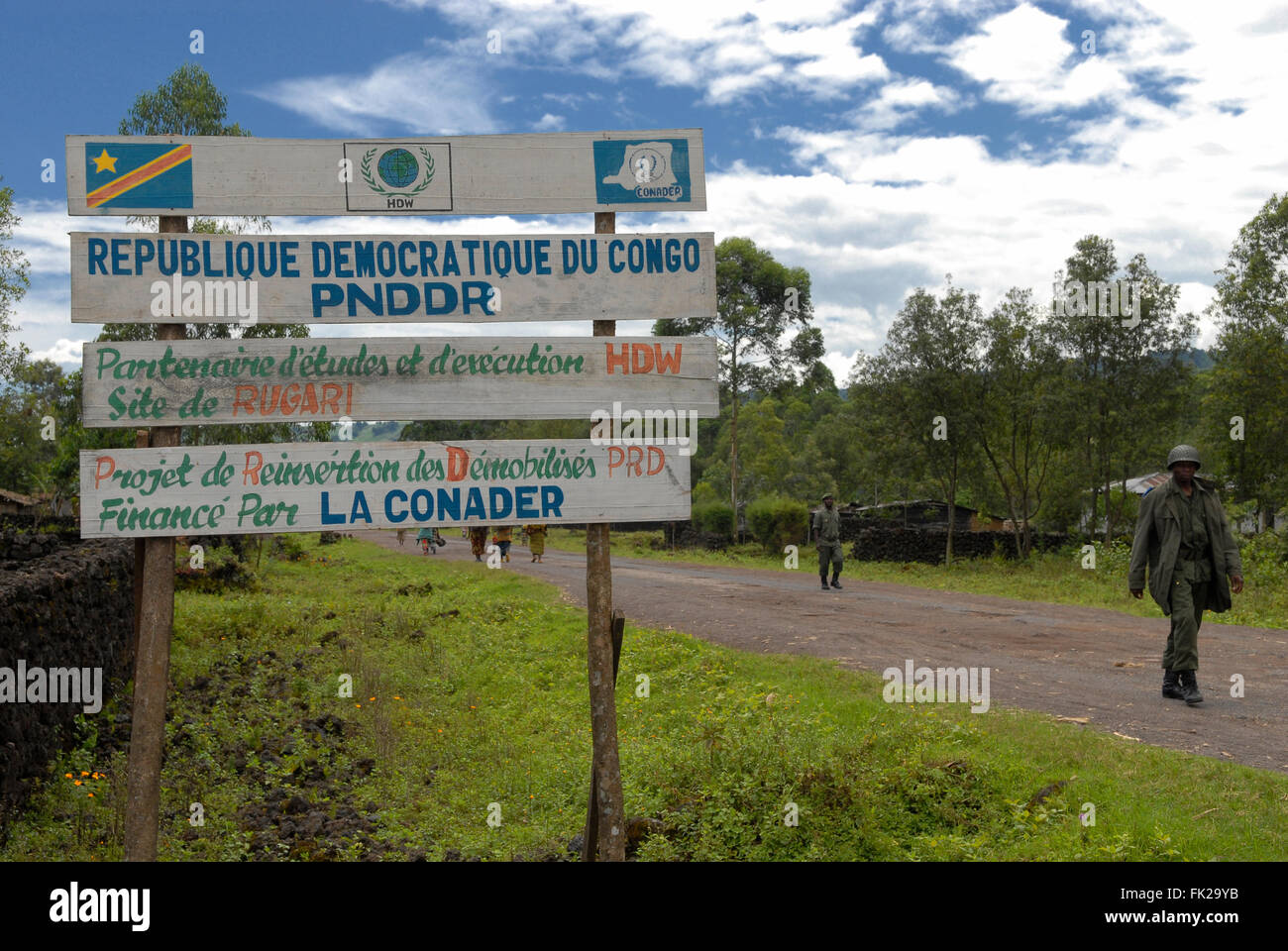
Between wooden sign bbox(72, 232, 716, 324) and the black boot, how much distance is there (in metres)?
5.99

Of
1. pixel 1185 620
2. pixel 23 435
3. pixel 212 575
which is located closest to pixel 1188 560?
pixel 1185 620

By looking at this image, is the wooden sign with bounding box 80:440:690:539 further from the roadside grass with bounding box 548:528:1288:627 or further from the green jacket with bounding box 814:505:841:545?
the green jacket with bounding box 814:505:841:545

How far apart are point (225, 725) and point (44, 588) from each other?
6.88ft

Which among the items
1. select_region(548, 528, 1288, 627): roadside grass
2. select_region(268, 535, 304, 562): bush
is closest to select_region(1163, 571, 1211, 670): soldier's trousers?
select_region(548, 528, 1288, 627): roadside grass

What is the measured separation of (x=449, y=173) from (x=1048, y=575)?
24751mm

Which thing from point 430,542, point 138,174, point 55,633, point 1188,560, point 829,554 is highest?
point 138,174

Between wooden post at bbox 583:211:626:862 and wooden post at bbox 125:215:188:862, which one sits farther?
wooden post at bbox 583:211:626:862

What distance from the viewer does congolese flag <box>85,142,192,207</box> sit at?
4.79 meters

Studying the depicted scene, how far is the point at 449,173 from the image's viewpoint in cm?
496

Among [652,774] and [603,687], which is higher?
[603,687]

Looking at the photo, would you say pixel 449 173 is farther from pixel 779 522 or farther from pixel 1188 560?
pixel 779 522
